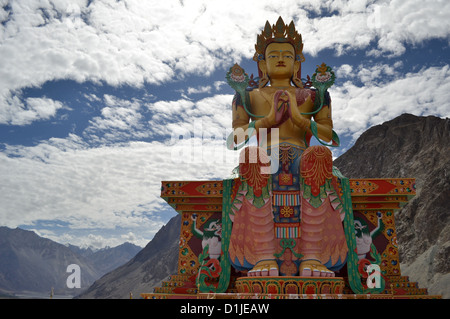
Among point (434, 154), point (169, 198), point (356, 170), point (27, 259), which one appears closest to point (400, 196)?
point (169, 198)

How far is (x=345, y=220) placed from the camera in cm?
650

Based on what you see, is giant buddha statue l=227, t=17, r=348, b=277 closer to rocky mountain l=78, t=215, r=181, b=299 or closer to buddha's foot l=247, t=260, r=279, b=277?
buddha's foot l=247, t=260, r=279, b=277

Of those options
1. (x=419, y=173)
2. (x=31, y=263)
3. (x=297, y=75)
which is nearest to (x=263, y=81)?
A: (x=297, y=75)

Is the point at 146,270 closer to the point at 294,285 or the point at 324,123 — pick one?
the point at 324,123

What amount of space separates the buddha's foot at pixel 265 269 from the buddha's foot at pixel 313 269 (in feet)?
1.29

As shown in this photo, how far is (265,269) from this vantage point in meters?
5.61

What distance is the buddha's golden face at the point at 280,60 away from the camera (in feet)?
25.3

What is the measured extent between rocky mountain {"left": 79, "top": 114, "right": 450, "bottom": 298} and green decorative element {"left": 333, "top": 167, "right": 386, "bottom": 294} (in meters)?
16.5

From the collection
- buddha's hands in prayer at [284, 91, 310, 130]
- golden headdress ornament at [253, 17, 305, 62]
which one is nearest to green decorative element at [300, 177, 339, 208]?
buddha's hands in prayer at [284, 91, 310, 130]

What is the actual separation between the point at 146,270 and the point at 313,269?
5967 cm

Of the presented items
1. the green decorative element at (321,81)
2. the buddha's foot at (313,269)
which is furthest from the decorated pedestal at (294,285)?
the green decorative element at (321,81)

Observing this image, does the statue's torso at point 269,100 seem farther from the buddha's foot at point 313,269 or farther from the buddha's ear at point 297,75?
the buddha's foot at point 313,269
